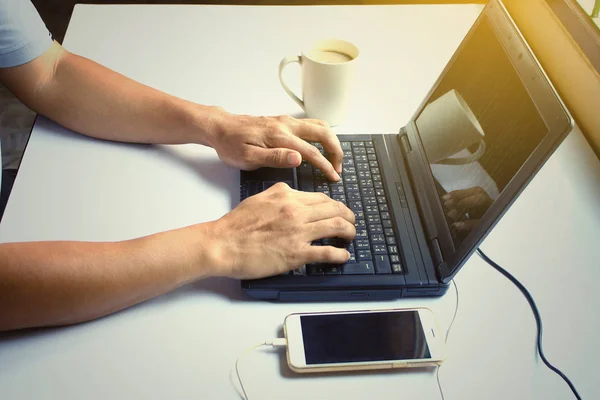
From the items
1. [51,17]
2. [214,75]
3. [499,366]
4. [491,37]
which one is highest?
[51,17]

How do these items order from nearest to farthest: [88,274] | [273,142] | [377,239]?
[88,274] → [377,239] → [273,142]

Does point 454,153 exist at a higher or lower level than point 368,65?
lower

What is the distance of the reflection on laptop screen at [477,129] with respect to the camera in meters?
0.60

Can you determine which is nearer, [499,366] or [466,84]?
[499,366]

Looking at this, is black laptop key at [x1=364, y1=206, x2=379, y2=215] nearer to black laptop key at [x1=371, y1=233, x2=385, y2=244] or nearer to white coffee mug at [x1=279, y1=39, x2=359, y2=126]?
black laptop key at [x1=371, y1=233, x2=385, y2=244]

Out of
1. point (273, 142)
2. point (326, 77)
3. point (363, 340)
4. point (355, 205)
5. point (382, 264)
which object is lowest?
point (363, 340)

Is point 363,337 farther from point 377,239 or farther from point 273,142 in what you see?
point 273,142

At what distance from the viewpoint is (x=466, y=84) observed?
2.46 ft

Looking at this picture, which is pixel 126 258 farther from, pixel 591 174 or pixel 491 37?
pixel 591 174

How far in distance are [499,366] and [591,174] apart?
429 millimetres

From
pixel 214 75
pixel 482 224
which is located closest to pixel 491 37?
pixel 482 224

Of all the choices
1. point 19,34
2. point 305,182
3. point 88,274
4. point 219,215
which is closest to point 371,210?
point 305,182

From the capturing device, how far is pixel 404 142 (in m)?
0.86

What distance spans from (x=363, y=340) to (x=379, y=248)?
0.14m
